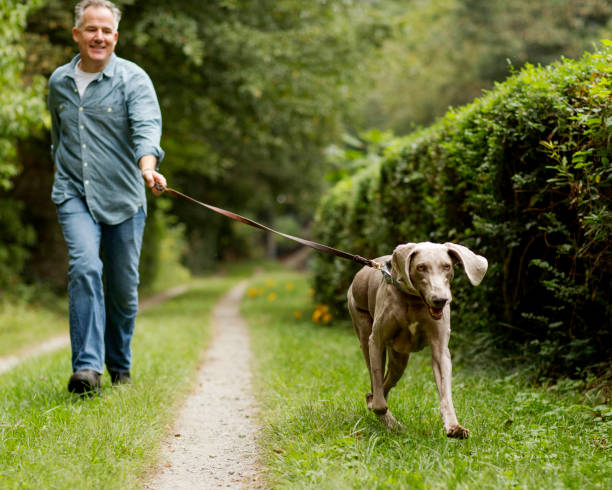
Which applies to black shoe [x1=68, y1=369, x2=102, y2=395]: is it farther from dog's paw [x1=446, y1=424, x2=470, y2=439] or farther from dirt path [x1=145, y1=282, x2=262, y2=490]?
dog's paw [x1=446, y1=424, x2=470, y2=439]

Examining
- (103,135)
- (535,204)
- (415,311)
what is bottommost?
(415,311)

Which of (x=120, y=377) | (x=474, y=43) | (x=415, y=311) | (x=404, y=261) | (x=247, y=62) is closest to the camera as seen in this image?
(x=404, y=261)

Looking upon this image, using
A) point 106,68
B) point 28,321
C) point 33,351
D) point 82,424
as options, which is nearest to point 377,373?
point 82,424

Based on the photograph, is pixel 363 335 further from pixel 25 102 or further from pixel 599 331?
pixel 25 102

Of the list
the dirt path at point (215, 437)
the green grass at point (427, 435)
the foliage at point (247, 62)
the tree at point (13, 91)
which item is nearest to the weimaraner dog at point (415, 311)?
the green grass at point (427, 435)

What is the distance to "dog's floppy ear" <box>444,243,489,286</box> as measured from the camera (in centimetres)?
318

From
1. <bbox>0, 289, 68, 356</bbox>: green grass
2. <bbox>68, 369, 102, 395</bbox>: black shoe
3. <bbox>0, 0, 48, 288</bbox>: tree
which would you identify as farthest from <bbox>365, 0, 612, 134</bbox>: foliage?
<bbox>68, 369, 102, 395</bbox>: black shoe

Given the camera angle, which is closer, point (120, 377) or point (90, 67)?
point (90, 67)

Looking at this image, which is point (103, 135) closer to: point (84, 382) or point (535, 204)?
point (84, 382)

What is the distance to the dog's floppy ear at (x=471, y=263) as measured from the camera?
318 cm

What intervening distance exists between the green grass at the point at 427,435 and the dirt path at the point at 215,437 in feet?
0.47

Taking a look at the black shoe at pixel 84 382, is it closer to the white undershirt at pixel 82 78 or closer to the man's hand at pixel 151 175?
the man's hand at pixel 151 175

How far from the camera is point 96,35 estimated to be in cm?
473

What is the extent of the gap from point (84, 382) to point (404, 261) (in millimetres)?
Answer: 2531
